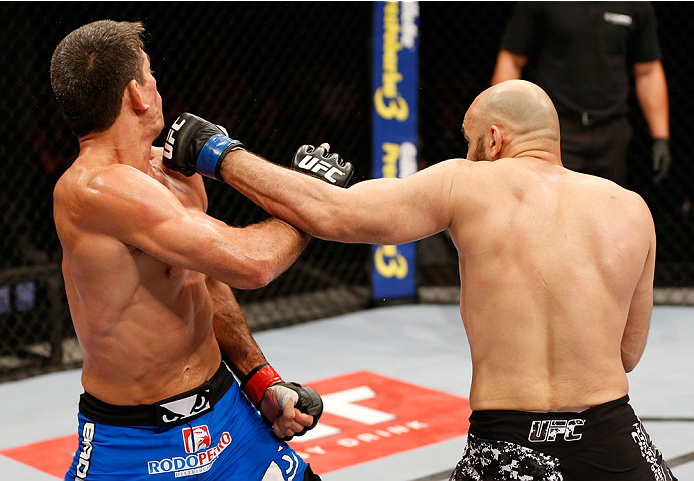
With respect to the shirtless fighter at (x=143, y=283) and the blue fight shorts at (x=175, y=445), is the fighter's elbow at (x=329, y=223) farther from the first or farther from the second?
the blue fight shorts at (x=175, y=445)

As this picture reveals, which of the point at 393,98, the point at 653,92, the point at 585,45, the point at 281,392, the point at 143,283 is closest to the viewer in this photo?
the point at 143,283

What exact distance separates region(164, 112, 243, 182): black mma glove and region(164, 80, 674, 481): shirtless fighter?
13.2 inches

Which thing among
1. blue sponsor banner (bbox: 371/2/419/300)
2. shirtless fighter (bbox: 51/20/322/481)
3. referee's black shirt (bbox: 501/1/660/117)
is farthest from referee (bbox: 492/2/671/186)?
shirtless fighter (bbox: 51/20/322/481)

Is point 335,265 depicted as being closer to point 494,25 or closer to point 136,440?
point 494,25

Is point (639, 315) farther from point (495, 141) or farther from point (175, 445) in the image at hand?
point (175, 445)

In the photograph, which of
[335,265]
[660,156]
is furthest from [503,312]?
[335,265]

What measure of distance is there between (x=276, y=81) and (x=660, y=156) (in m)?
2.12

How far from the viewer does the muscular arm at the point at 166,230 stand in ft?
6.15

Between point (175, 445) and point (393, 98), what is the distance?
3.57 meters

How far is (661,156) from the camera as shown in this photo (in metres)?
4.82

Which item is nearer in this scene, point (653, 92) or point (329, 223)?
point (329, 223)

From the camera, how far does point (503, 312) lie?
1872mm

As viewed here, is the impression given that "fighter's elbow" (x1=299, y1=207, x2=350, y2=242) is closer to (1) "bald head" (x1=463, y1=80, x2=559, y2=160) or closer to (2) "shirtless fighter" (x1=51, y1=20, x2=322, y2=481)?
(2) "shirtless fighter" (x1=51, y1=20, x2=322, y2=481)

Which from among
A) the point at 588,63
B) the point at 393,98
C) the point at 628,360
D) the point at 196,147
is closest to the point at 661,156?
the point at 588,63
